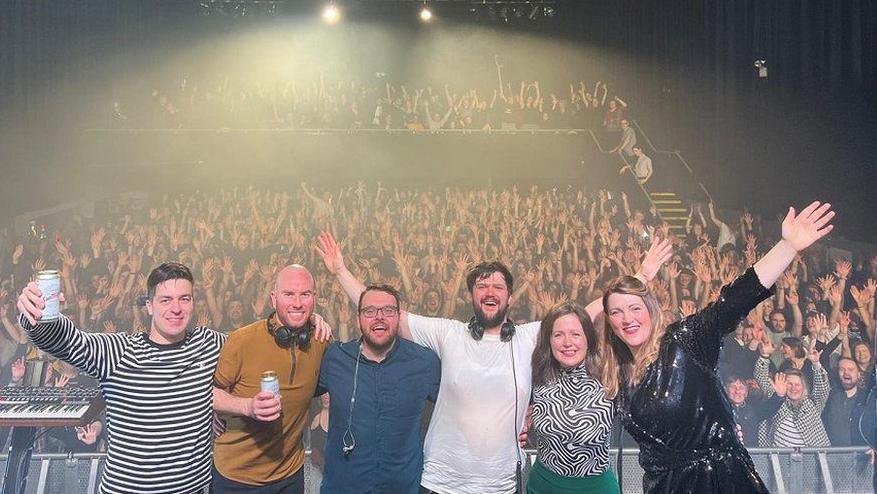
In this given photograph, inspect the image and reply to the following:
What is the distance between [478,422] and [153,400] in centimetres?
120

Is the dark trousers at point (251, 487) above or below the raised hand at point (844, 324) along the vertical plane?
below

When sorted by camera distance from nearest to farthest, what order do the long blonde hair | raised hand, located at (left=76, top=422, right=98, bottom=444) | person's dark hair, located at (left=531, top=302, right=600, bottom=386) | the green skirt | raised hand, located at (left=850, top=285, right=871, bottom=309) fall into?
the long blonde hair
the green skirt
person's dark hair, located at (left=531, top=302, right=600, bottom=386)
raised hand, located at (left=76, top=422, right=98, bottom=444)
raised hand, located at (left=850, top=285, right=871, bottom=309)

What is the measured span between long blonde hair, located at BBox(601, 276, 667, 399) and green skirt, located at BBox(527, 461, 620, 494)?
32 cm

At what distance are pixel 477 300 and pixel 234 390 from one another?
1.03 meters

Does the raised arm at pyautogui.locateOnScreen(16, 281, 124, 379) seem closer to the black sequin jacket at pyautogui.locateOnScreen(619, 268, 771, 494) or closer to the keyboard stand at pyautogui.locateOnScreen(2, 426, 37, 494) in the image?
the keyboard stand at pyautogui.locateOnScreen(2, 426, 37, 494)

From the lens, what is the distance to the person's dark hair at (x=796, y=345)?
15.3 ft

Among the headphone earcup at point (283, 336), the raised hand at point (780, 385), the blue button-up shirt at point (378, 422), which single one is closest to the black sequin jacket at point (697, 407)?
the blue button-up shirt at point (378, 422)

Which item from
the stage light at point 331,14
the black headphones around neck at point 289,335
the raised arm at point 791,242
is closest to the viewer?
the raised arm at point 791,242

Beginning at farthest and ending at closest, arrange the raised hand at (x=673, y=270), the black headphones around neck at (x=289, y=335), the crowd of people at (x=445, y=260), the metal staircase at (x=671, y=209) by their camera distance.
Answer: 1. the metal staircase at (x=671, y=209)
2. the raised hand at (x=673, y=270)
3. the crowd of people at (x=445, y=260)
4. the black headphones around neck at (x=289, y=335)

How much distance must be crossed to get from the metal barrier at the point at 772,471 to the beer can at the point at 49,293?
6.50 feet

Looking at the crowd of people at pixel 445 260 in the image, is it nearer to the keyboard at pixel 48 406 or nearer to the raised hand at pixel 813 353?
the raised hand at pixel 813 353

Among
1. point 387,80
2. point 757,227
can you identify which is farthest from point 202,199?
point 757,227

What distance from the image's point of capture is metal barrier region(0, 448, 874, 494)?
3.78m

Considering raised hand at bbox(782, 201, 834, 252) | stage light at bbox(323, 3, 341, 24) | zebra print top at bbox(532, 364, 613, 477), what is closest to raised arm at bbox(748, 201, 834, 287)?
raised hand at bbox(782, 201, 834, 252)
